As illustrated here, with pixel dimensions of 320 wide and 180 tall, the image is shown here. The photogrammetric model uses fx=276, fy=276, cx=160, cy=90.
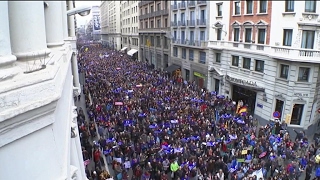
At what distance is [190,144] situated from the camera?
610 inches

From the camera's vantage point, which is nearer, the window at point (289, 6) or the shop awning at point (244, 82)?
the window at point (289, 6)

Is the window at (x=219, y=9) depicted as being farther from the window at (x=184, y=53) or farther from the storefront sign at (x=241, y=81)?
the window at (x=184, y=53)

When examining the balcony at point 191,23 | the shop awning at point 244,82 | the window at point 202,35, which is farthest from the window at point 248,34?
the balcony at point 191,23

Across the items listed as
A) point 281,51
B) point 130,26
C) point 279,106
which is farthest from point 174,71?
point 130,26

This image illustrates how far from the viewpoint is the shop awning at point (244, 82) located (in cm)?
2402

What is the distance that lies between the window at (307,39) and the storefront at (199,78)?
14.6 m

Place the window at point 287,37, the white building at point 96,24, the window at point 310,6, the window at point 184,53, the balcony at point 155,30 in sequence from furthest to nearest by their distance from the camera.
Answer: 1. the white building at point 96,24
2. the balcony at point 155,30
3. the window at point 184,53
4. the window at point 287,37
5. the window at point 310,6

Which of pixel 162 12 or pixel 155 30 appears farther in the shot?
pixel 155 30

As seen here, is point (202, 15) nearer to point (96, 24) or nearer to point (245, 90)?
point (245, 90)

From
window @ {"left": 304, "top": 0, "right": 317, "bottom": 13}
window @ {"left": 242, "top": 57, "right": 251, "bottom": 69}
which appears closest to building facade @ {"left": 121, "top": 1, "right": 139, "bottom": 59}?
window @ {"left": 242, "top": 57, "right": 251, "bottom": 69}

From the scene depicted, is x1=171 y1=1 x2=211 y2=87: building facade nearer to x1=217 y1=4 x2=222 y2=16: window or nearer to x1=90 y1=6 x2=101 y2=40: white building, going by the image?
x1=217 y1=4 x2=222 y2=16: window

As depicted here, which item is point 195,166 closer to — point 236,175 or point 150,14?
point 236,175

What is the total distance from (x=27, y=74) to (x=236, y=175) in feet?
37.8

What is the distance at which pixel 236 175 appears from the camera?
1295cm
